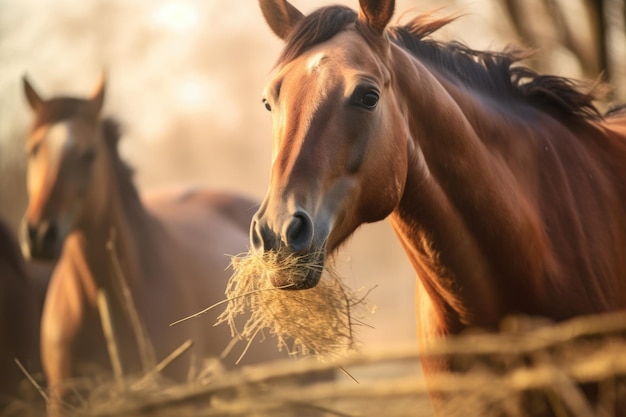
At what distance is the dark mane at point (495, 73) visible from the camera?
134 inches

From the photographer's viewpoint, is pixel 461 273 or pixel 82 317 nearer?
pixel 461 273

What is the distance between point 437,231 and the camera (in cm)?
298

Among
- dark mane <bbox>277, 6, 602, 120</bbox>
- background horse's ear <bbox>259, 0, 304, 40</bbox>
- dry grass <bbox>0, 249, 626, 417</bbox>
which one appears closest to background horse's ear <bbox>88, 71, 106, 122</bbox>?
background horse's ear <bbox>259, 0, 304, 40</bbox>

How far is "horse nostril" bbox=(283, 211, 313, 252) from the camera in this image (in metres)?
2.55

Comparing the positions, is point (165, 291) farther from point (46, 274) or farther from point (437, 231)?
point (437, 231)

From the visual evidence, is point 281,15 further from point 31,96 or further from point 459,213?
point 31,96

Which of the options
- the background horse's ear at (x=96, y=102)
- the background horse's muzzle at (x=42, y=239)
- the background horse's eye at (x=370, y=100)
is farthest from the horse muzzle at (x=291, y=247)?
the background horse's ear at (x=96, y=102)

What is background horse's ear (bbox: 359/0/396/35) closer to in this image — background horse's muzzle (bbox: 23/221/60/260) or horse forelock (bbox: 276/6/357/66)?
horse forelock (bbox: 276/6/357/66)

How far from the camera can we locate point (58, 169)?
19.0 ft

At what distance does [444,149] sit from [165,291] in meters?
3.49

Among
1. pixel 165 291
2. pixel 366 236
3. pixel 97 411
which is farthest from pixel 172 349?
pixel 366 236

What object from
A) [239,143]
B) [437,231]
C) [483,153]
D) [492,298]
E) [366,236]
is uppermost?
[483,153]

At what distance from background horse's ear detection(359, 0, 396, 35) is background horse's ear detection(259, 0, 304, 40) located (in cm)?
40

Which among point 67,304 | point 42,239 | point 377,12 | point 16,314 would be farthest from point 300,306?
point 16,314
